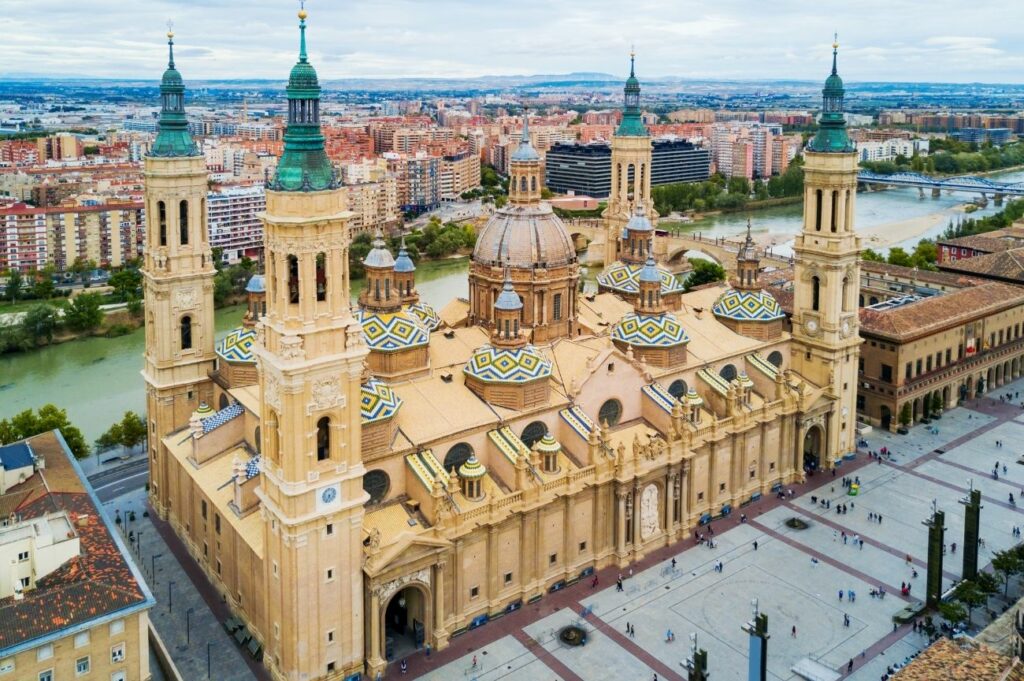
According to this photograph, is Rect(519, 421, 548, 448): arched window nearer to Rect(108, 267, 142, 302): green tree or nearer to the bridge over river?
Rect(108, 267, 142, 302): green tree

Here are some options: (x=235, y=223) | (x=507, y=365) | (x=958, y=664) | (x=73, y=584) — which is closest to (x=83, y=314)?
(x=235, y=223)

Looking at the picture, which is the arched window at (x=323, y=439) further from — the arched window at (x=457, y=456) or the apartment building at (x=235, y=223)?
the apartment building at (x=235, y=223)

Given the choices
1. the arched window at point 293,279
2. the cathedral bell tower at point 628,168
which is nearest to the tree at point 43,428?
the arched window at point 293,279

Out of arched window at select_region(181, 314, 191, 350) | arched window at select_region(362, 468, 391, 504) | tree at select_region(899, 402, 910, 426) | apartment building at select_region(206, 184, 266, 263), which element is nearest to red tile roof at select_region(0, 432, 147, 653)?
arched window at select_region(362, 468, 391, 504)

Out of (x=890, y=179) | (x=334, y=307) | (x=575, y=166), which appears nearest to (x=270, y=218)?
(x=334, y=307)

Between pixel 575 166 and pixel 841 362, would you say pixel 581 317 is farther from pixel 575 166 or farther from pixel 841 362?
pixel 575 166

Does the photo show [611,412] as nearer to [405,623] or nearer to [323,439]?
[405,623]
